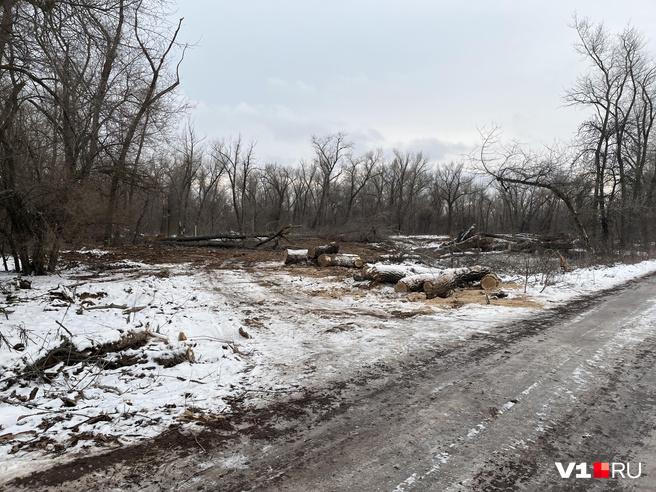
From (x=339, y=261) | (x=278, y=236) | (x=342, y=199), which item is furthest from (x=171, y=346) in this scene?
(x=342, y=199)

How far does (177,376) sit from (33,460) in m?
1.87

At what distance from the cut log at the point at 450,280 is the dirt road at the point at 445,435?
5.13 metres

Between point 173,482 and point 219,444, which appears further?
point 219,444

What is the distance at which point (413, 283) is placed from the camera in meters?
11.6

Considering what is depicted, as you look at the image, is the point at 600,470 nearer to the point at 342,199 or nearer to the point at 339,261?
the point at 339,261

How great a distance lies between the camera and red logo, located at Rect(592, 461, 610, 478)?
3.11 meters

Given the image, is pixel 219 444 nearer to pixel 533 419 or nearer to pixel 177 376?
pixel 177 376

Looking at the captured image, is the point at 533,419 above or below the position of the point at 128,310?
below

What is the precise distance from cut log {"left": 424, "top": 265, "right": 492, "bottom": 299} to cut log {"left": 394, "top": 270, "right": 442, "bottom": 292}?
180mm

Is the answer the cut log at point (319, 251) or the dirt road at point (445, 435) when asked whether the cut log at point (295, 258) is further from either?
the dirt road at point (445, 435)

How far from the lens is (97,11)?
25.4ft

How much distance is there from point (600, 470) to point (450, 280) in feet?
27.8

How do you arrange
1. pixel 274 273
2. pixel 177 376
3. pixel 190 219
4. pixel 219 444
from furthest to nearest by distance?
pixel 190 219 → pixel 274 273 → pixel 177 376 → pixel 219 444

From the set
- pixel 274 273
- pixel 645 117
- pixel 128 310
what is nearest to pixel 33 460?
pixel 128 310
